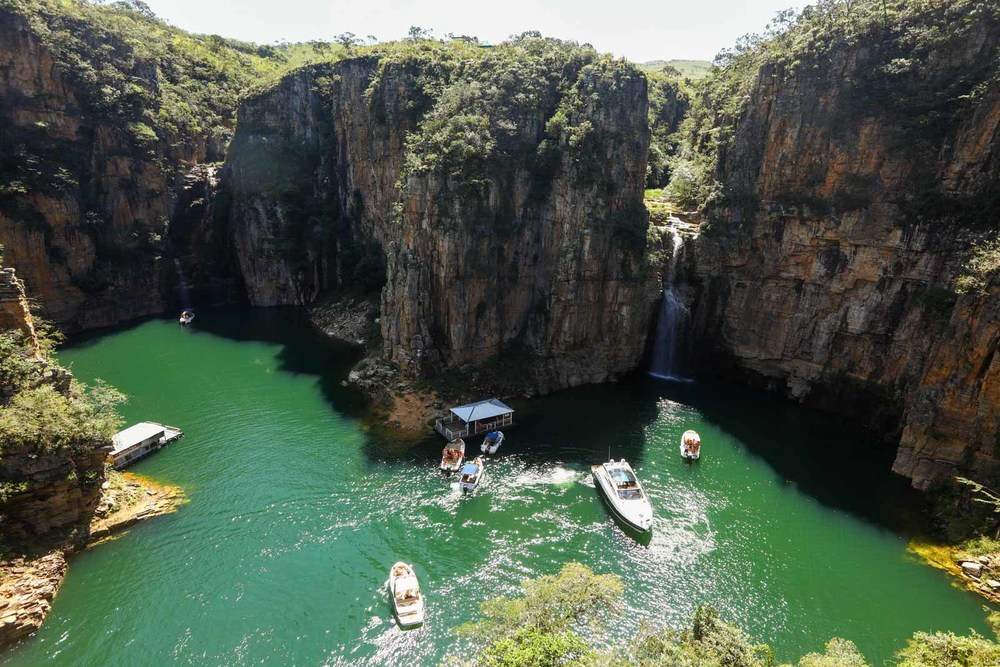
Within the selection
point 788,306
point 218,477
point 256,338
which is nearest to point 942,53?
point 788,306

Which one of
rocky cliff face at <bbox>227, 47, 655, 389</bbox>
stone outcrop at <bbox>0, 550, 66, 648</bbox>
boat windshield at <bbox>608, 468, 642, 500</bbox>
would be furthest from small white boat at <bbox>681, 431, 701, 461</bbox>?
stone outcrop at <bbox>0, 550, 66, 648</bbox>

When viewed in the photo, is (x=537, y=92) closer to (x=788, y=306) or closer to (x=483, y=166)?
(x=483, y=166)

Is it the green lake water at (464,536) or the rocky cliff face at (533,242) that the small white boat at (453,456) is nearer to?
the green lake water at (464,536)

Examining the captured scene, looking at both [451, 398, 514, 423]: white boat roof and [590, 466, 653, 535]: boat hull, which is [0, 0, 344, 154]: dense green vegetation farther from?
[590, 466, 653, 535]: boat hull

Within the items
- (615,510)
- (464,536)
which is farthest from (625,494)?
(464,536)

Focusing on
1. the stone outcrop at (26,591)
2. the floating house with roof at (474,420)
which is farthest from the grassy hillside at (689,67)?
the stone outcrop at (26,591)

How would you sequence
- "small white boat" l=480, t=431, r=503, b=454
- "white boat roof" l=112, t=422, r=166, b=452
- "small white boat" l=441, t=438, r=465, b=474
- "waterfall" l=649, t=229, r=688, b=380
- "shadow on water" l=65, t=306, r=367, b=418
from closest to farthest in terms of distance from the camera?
"small white boat" l=441, t=438, r=465, b=474 → "white boat roof" l=112, t=422, r=166, b=452 → "small white boat" l=480, t=431, r=503, b=454 → "shadow on water" l=65, t=306, r=367, b=418 → "waterfall" l=649, t=229, r=688, b=380

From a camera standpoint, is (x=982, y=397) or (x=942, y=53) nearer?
(x=982, y=397)
